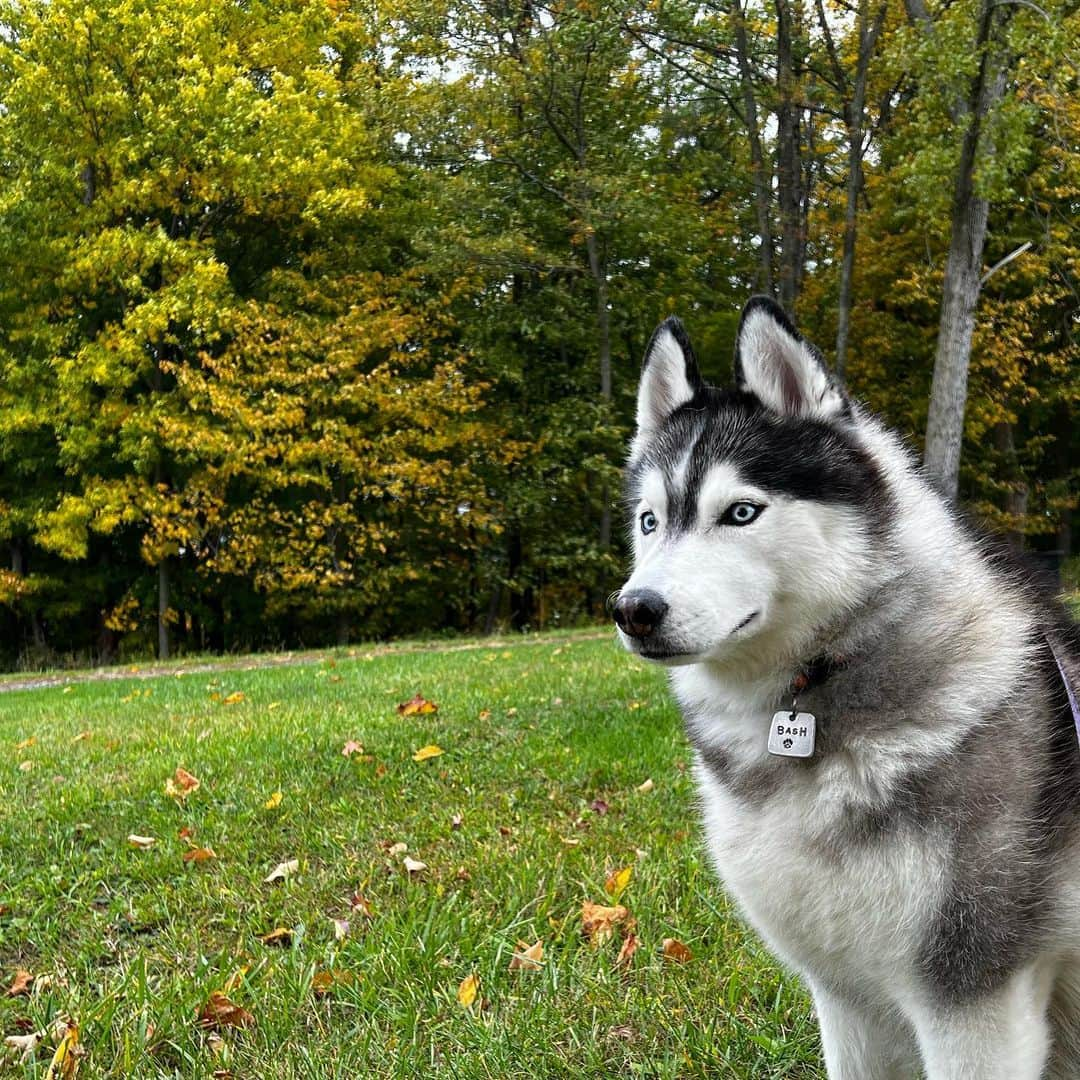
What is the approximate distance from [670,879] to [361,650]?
12557 mm

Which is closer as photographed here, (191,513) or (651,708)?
(651,708)

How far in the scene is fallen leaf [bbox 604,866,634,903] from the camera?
337 cm

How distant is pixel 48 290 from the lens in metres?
19.2

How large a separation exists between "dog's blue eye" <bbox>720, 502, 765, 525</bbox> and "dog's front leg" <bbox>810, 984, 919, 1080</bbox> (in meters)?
1.00

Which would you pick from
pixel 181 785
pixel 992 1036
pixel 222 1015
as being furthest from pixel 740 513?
pixel 181 785

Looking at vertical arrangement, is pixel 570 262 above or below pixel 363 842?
above

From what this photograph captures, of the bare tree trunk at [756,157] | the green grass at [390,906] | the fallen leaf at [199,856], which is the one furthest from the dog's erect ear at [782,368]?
the bare tree trunk at [756,157]

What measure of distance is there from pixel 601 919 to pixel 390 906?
741 mm

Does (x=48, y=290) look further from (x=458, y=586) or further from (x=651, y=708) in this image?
(x=651, y=708)

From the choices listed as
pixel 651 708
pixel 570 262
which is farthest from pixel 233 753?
pixel 570 262

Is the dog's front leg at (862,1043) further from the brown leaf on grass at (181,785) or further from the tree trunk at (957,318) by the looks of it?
the tree trunk at (957,318)

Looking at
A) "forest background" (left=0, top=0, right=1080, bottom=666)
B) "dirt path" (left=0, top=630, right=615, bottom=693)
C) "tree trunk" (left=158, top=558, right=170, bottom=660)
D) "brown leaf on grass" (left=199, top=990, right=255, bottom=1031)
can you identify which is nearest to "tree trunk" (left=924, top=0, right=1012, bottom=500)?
"dirt path" (left=0, top=630, right=615, bottom=693)

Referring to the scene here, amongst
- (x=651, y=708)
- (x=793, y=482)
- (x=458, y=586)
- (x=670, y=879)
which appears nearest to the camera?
(x=793, y=482)

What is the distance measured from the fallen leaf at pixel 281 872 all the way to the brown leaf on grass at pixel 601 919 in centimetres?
122
